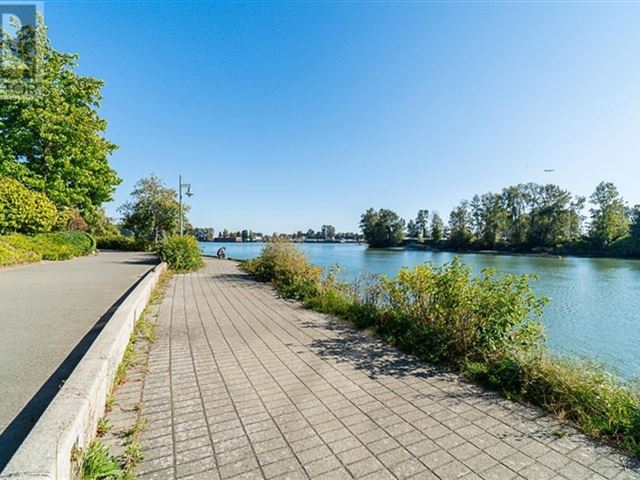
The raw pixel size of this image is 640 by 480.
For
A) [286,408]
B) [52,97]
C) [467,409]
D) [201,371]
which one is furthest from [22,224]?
[467,409]

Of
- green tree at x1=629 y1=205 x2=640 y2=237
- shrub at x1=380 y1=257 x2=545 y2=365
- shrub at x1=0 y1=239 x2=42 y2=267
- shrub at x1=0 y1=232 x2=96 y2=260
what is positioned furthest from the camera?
green tree at x1=629 y1=205 x2=640 y2=237

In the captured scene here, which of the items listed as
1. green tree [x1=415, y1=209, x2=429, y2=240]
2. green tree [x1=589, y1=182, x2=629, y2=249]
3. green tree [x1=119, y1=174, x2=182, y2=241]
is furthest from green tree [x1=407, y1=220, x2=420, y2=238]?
green tree [x1=119, y1=174, x2=182, y2=241]

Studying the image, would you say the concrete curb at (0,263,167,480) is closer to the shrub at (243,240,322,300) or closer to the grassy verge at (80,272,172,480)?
the grassy verge at (80,272,172,480)

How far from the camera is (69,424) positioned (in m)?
1.69

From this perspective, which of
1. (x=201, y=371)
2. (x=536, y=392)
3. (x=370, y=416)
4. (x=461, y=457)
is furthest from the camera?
(x=201, y=371)

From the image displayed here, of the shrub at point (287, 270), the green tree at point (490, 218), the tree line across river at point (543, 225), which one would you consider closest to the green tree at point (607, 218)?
the tree line across river at point (543, 225)

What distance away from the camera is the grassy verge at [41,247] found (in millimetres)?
11312

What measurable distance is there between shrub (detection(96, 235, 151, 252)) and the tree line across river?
58799 millimetres

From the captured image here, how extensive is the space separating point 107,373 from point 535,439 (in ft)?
11.6

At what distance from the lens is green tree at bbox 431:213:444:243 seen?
72.4m

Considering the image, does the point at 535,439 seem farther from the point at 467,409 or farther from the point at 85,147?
the point at 85,147

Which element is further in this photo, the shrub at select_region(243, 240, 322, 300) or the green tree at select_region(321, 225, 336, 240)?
the green tree at select_region(321, 225, 336, 240)

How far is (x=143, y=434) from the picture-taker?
2.26 m

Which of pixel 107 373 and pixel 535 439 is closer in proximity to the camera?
pixel 535 439
